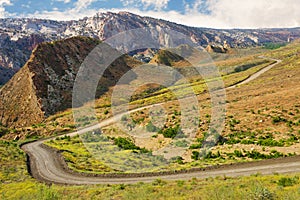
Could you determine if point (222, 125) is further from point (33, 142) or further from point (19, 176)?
point (33, 142)

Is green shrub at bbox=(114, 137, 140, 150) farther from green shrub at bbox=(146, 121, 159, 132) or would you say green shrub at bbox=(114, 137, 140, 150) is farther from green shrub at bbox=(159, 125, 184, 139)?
green shrub at bbox=(159, 125, 184, 139)

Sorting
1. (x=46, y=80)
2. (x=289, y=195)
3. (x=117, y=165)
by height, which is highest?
(x=46, y=80)

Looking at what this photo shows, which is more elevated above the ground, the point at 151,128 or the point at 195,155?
the point at 151,128

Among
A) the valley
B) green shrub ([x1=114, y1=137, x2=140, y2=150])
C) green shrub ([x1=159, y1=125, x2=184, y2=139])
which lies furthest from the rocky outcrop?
green shrub ([x1=159, y1=125, x2=184, y2=139])

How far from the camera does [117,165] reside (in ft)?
123

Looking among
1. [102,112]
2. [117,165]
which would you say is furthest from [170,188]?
[102,112]

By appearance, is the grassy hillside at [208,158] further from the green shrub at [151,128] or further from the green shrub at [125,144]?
the green shrub at [125,144]

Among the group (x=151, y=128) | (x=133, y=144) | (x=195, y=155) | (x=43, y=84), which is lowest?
(x=133, y=144)

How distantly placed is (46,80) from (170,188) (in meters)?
78.2

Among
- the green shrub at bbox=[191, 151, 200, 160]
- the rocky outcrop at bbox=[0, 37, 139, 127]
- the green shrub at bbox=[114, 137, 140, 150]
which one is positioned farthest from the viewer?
the rocky outcrop at bbox=[0, 37, 139, 127]

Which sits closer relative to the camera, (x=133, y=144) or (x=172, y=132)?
(x=133, y=144)

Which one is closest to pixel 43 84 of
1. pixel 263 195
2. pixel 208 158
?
pixel 208 158

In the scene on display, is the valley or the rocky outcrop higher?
the rocky outcrop

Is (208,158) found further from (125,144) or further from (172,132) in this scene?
(125,144)
